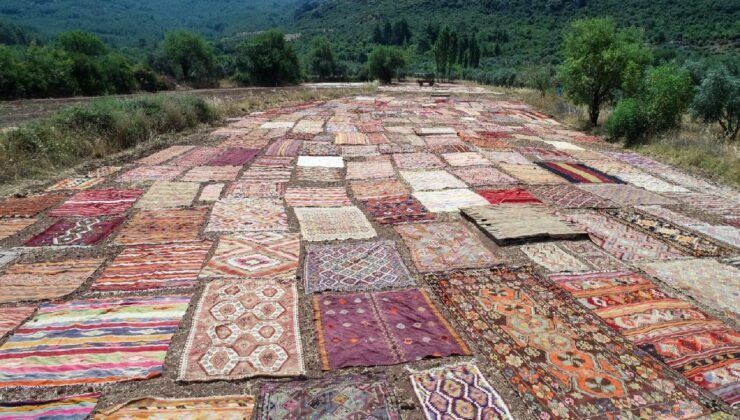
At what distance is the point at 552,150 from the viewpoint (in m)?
12.2

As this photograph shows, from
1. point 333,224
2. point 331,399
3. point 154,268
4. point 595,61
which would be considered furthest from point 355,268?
point 595,61

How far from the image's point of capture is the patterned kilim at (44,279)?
4309 millimetres

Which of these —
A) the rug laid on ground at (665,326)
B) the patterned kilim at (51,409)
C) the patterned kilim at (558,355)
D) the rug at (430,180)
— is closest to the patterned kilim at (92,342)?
the patterned kilim at (51,409)

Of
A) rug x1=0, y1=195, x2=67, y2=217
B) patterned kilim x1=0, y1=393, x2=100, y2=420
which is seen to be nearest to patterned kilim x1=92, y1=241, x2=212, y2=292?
patterned kilim x1=0, y1=393, x2=100, y2=420

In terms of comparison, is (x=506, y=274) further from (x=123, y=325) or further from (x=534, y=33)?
(x=534, y=33)

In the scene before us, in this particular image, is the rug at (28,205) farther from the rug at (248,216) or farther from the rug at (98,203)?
the rug at (248,216)

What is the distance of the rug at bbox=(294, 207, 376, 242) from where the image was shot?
6.01 m

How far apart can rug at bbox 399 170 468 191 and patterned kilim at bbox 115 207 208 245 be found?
160 inches

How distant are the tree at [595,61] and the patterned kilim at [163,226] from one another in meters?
14.0

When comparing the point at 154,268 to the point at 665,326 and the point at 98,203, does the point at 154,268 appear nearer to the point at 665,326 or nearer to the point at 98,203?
the point at 98,203

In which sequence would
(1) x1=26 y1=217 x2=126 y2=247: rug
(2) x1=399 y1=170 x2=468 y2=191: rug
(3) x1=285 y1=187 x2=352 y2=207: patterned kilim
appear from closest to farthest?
(1) x1=26 y1=217 x2=126 y2=247: rug → (3) x1=285 y1=187 x2=352 y2=207: patterned kilim → (2) x1=399 y1=170 x2=468 y2=191: rug

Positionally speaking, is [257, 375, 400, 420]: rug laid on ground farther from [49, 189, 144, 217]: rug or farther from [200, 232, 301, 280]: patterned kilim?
[49, 189, 144, 217]: rug

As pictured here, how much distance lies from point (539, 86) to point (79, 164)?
80.5ft

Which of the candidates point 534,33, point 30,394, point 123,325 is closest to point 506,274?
point 123,325
